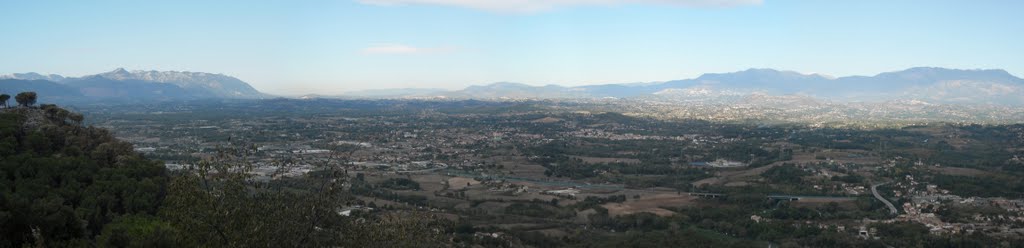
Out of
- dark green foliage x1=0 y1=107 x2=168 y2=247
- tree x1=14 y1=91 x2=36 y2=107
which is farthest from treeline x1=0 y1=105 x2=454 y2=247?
tree x1=14 y1=91 x2=36 y2=107

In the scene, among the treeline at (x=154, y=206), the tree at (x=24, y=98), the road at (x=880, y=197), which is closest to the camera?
the treeline at (x=154, y=206)

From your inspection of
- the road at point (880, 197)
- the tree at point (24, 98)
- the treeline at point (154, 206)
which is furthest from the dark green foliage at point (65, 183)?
the road at point (880, 197)

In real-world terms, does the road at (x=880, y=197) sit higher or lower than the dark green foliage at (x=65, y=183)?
lower

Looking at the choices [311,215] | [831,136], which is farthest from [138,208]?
[831,136]

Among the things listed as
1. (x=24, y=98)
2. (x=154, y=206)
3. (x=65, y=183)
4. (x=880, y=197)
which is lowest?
(x=880, y=197)

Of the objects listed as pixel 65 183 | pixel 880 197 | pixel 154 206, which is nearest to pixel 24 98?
pixel 65 183

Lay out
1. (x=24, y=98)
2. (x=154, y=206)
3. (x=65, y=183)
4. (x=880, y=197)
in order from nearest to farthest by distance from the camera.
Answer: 1. (x=65, y=183)
2. (x=154, y=206)
3. (x=24, y=98)
4. (x=880, y=197)

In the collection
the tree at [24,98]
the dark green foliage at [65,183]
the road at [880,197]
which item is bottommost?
the road at [880,197]

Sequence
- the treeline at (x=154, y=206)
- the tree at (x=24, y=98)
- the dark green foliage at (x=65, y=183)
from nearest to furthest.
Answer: the treeline at (x=154, y=206)
the dark green foliage at (x=65, y=183)
the tree at (x=24, y=98)

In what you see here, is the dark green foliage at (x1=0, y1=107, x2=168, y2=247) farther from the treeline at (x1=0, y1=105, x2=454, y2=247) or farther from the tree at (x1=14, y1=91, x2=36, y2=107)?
the tree at (x1=14, y1=91, x2=36, y2=107)

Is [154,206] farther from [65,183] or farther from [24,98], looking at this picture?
[24,98]

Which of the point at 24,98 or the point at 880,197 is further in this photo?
the point at 880,197

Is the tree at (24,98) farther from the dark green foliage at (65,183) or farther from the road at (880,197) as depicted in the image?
the road at (880,197)
